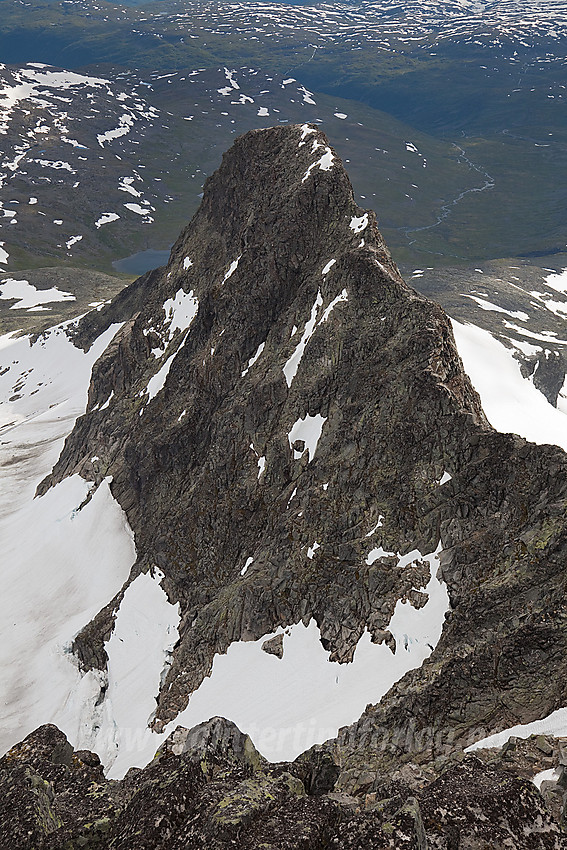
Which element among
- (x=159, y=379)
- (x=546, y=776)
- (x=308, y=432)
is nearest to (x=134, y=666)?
(x=308, y=432)

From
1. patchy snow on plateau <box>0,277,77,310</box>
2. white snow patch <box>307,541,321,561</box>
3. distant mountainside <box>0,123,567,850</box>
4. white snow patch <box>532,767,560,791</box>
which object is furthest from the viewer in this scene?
patchy snow on plateau <box>0,277,77,310</box>

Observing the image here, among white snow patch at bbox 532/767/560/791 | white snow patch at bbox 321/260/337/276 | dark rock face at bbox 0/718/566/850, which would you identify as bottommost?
dark rock face at bbox 0/718/566/850

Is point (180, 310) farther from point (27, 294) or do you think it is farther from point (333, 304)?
point (27, 294)

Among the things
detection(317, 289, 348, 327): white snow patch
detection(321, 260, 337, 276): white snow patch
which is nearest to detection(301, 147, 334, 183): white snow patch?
detection(321, 260, 337, 276): white snow patch

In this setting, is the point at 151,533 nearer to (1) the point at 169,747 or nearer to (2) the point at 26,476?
(1) the point at 169,747

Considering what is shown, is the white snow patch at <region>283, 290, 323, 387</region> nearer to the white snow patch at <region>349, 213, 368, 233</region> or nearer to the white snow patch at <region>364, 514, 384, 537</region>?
the white snow patch at <region>349, 213, 368, 233</region>

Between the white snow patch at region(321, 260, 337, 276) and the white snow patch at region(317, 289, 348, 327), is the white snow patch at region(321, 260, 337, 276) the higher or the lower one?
the higher one
